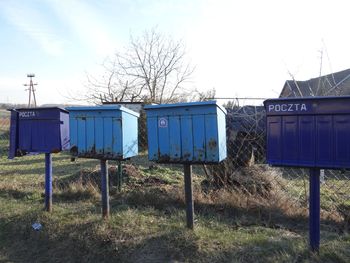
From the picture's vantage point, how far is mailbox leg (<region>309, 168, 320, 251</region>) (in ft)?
12.8

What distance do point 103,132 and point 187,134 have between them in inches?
42.1

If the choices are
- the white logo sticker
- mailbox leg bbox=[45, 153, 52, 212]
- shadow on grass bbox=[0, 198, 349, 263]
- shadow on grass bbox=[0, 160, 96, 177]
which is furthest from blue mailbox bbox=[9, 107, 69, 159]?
shadow on grass bbox=[0, 160, 96, 177]

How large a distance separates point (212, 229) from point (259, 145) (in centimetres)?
312

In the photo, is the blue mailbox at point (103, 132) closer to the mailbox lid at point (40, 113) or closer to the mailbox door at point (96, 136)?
the mailbox door at point (96, 136)

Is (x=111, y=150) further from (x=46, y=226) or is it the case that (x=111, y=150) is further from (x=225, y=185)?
(x=225, y=185)

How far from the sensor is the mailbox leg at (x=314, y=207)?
3.89 metres

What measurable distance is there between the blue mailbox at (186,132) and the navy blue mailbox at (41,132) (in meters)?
1.46

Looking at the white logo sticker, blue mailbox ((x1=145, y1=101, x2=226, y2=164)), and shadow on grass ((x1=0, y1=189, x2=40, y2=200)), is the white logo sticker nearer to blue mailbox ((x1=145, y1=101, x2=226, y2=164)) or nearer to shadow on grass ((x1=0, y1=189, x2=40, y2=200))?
blue mailbox ((x1=145, y1=101, x2=226, y2=164))

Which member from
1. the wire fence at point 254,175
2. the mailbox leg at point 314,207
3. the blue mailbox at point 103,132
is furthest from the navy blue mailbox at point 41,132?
the mailbox leg at point 314,207

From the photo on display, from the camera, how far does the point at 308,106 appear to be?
3.75 metres

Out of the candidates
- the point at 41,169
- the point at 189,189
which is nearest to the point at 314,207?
the point at 189,189

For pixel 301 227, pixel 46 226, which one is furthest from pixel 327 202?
pixel 46 226

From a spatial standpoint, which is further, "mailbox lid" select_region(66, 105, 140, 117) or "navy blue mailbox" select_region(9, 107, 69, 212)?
"navy blue mailbox" select_region(9, 107, 69, 212)

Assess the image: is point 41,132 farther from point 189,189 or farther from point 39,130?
point 189,189
